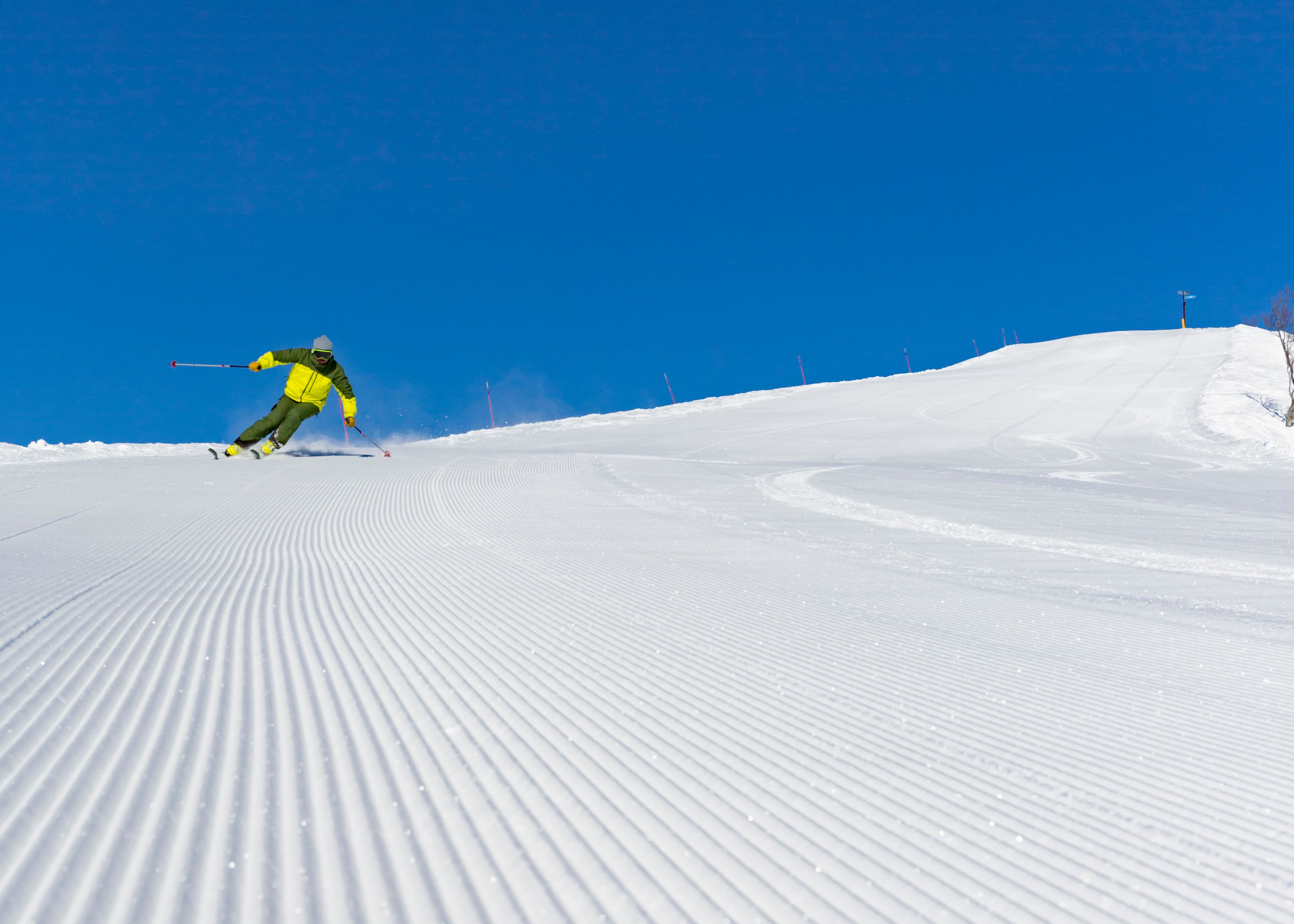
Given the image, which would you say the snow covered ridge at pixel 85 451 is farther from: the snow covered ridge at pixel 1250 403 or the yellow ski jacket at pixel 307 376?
the snow covered ridge at pixel 1250 403

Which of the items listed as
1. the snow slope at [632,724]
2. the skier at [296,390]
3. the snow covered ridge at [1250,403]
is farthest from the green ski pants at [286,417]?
the snow covered ridge at [1250,403]

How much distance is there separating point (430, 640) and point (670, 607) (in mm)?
1301

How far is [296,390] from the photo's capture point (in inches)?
547

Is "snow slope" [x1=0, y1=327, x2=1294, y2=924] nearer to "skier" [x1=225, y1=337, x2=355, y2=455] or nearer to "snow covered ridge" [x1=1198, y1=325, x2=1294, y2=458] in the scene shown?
Answer: "skier" [x1=225, y1=337, x2=355, y2=455]

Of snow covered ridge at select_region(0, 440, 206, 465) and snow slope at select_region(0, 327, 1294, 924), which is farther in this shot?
snow covered ridge at select_region(0, 440, 206, 465)

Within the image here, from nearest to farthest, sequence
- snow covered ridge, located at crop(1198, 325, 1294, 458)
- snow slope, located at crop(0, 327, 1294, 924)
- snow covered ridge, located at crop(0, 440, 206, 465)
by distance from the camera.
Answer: snow slope, located at crop(0, 327, 1294, 924)
snow covered ridge, located at crop(0, 440, 206, 465)
snow covered ridge, located at crop(1198, 325, 1294, 458)

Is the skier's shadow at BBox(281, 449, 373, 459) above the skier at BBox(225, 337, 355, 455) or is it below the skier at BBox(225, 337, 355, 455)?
below

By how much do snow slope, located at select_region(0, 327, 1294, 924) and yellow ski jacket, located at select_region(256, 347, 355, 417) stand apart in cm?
687

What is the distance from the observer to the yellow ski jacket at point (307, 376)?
13.8 metres

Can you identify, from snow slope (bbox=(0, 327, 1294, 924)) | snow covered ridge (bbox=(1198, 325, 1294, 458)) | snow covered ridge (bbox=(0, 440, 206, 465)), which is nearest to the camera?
snow slope (bbox=(0, 327, 1294, 924))

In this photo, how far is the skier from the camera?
45.3 feet

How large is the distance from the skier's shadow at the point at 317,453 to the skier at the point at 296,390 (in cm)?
31

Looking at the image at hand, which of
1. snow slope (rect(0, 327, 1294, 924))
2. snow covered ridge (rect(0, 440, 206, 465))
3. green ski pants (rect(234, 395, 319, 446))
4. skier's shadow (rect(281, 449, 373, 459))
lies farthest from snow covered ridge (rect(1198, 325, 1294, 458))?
snow covered ridge (rect(0, 440, 206, 465))

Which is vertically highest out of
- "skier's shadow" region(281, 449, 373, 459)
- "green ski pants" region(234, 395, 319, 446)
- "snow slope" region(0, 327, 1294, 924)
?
"green ski pants" region(234, 395, 319, 446)
